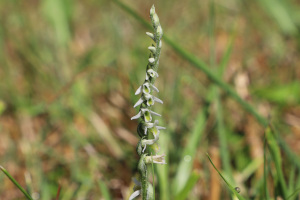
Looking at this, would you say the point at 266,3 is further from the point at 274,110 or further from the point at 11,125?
the point at 11,125

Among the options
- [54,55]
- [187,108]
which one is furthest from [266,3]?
[54,55]

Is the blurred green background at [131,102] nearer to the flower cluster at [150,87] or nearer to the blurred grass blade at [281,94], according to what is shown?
the blurred grass blade at [281,94]

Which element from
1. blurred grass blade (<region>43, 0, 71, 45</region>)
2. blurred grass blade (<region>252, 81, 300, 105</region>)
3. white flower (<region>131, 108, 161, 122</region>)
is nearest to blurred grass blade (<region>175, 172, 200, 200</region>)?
white flower (<region>131, 108, 161, 122</region>)

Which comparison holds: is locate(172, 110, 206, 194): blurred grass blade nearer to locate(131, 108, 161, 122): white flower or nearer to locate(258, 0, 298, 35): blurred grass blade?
locate(131, 108, 161, 122): white flower

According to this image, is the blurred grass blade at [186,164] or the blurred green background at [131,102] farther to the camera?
A: the blurred green background at [131,102]

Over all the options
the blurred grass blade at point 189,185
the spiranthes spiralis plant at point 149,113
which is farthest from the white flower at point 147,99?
the blurred grass blade at point 189,185

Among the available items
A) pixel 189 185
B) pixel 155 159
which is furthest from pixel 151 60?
pixel 189 185

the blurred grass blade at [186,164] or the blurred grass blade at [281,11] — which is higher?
the blurred grass blade at [281,11]

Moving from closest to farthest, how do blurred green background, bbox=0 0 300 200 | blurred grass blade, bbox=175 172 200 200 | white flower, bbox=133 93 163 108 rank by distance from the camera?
1. white flower, bbox=133 93 163 108
2. blurred grass blade, bbox=175 172 200 200
3. blurred green background, bbox=0 0 300 200

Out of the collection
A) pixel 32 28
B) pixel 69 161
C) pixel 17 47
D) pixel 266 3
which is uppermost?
pixel 32 28
